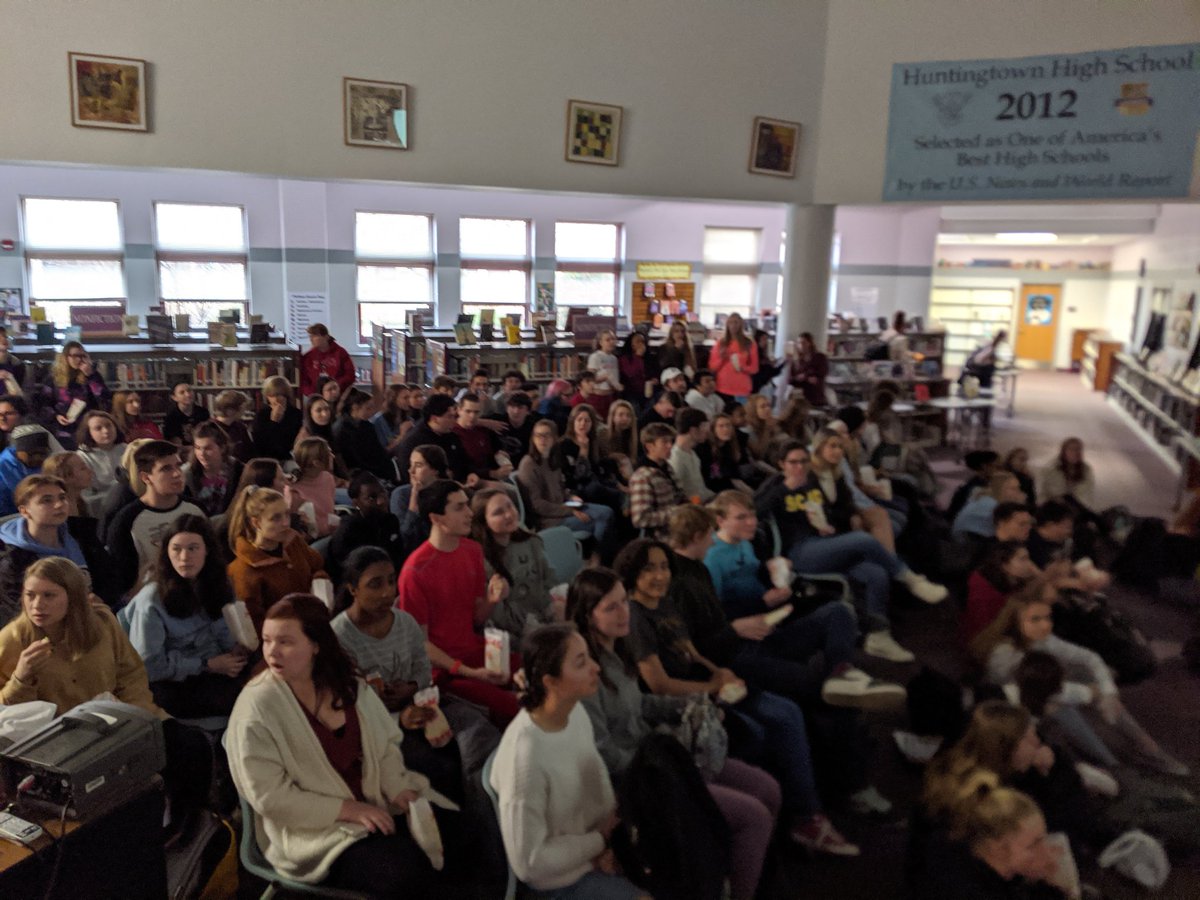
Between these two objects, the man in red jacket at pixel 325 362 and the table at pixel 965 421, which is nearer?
the man in red jacket at pixel 325 362

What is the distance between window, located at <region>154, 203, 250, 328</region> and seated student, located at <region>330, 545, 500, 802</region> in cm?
1090

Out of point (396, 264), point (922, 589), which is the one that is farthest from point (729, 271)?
point (922, 589)

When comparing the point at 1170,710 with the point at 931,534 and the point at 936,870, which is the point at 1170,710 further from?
the point at 936,870

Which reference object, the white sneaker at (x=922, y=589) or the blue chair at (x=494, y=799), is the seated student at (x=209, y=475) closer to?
the blue chair at (x=494, y=799)

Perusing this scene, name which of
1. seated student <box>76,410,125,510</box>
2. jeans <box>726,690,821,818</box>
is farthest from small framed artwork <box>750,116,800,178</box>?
jeans <box>726,690,821,818</box>

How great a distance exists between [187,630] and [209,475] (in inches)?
74.8

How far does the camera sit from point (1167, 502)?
28.9ft

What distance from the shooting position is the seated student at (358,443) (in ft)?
20.0

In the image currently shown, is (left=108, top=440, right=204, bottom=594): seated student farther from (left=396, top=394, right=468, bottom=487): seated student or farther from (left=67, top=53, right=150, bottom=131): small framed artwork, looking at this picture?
(left=67, top=53, right=150, bottom=131): small framed artwork

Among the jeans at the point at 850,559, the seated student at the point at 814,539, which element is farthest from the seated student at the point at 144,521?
the jeans at the point at 850,559

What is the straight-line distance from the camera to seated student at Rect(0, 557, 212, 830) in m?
2.79

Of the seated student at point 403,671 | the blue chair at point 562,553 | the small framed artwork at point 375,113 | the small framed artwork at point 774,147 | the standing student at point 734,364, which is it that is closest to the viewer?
the seated student at point 403,671

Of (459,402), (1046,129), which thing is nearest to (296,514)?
(459,402)

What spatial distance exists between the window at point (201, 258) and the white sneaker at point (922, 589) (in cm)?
1064
